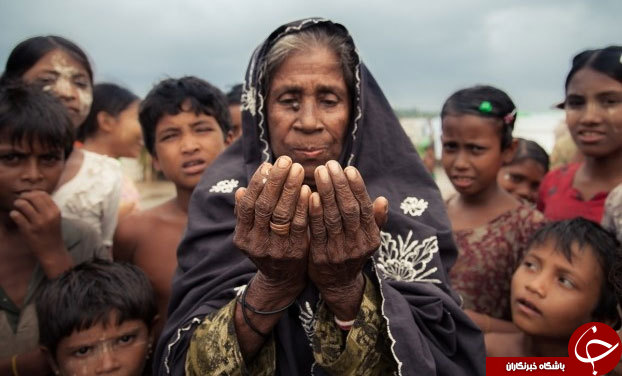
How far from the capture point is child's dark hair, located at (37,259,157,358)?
2574 mm

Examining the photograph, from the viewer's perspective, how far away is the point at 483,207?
3477 mm

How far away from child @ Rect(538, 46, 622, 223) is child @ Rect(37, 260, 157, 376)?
254 cm

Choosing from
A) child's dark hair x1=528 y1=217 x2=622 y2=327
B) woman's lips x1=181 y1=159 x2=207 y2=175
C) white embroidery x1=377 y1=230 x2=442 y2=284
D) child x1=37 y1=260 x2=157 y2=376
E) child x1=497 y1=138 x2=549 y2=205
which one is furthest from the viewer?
child x1=497 y1=138 x2=549 y2=205

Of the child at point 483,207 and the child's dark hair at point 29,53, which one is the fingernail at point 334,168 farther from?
the child's dark hair at point 29,53

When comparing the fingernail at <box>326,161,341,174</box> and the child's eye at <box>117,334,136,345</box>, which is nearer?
the fingernail at <box>326,161,341,174</box>

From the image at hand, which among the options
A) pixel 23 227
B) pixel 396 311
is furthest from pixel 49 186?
pixel 396 311

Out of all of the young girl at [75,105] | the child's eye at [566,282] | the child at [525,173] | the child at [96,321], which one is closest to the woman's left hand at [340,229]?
the child at [96,321]

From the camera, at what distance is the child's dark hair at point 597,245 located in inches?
104

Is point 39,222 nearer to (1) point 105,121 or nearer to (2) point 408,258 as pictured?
(2) point 408,258

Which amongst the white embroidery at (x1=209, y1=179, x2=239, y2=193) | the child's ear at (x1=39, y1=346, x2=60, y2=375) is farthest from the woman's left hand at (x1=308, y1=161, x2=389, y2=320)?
the child's ear at (x1=39, y1=346, x2=60, y2=375)

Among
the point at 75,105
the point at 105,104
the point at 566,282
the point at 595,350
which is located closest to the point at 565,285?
the point at 566,282

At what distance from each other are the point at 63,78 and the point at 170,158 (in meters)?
1.14

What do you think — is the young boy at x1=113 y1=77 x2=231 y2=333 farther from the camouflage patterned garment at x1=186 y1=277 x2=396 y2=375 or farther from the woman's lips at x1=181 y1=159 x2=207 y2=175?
the camouflage patterned garment at x1=186 y1=277 x2=396 y2=375

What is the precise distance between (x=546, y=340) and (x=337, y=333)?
4.85 feet
